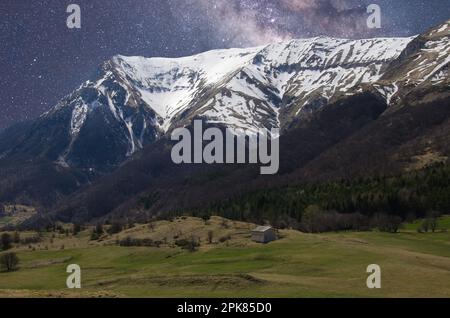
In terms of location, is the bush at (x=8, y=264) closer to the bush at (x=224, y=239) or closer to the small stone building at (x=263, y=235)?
the bush at (x=224, y=239)

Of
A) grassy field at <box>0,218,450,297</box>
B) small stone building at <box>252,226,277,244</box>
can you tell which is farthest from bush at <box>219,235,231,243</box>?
small stone building at <box>252,226,277,244</box>

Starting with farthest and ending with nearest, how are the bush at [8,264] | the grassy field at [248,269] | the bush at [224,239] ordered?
the bush at [224,239] < the bush at [8,264] < the grassy field at [248,269]

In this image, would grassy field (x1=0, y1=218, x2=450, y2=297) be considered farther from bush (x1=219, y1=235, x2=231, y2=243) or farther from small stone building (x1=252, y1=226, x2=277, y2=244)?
small stone building (x1=252, y1=226, x2=277, y2=244)

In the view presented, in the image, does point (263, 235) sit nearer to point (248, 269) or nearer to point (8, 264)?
point (248, 269)

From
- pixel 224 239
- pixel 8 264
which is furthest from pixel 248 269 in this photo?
pixel 8 264

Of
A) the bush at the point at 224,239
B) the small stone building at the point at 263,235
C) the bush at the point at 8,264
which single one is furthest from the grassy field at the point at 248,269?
the small stone building at the point at 263,235
